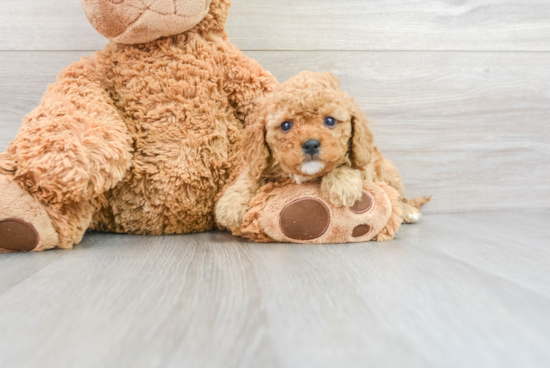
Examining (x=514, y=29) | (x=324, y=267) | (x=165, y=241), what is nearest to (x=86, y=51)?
(x=165, y=241)

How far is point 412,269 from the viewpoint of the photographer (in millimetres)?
653

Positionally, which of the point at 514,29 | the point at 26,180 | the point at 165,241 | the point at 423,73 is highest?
the point at 514,29

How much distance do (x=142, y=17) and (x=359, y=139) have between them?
1.60ft

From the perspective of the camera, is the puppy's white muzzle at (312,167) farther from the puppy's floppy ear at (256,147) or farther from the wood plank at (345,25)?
the wood plank at (345,25)

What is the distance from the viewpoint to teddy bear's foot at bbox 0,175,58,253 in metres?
0.74

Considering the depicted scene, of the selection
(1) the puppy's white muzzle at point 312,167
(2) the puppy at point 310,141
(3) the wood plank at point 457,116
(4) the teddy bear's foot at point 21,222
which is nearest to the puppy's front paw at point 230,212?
(2) the puppy at point 310,141

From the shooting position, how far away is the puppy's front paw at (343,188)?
0.77 metres

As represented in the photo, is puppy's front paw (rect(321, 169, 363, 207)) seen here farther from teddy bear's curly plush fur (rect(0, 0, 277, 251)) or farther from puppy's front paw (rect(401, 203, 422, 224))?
puppy's front paw (rect(401, 203, 422, 224))

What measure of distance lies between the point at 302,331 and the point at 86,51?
0.98 m

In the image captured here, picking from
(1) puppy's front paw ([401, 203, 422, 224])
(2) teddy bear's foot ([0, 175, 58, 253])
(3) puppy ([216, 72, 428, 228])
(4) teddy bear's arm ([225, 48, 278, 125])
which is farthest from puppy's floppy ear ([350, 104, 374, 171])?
(2) teddy bear's foot ([0, 175, 58, 253])

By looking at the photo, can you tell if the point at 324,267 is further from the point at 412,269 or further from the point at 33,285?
the point at 33,285

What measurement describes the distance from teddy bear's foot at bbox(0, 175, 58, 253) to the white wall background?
0.44 m

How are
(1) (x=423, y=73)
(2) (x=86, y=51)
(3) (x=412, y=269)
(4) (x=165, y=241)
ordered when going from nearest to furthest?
1. (3) (x=412, y=269)
2. (4) (x=165, y=241)
3. (2) (x=86, y=51)
4. (1) (x=423, y=73)

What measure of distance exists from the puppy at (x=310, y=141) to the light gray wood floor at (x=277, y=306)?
11 cm
